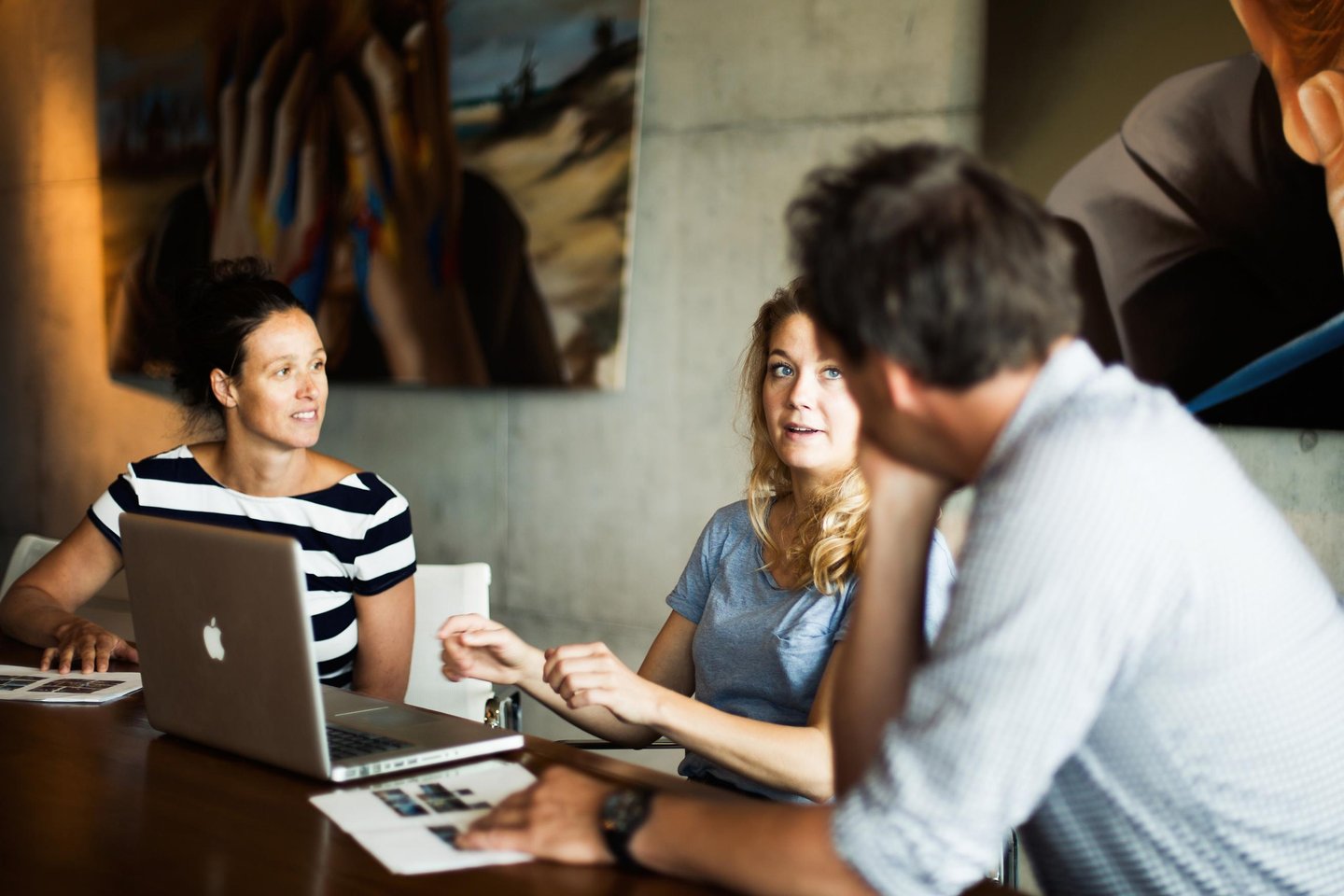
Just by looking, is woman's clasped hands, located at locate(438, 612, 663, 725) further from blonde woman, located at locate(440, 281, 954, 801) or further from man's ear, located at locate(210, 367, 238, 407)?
man's ear, located at locate(210, 367, 238, 407)

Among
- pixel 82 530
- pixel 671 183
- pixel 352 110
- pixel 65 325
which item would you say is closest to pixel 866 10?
pixel 671 183

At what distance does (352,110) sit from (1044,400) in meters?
3.69

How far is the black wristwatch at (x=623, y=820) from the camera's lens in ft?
4.00

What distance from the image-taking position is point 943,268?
983 mm

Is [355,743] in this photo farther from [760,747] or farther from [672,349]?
[672,349]

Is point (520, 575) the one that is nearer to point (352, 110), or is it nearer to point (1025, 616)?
point (352, 110)

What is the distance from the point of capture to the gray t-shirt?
74.5 inches

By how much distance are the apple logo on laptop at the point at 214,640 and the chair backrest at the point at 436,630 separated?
0.97m

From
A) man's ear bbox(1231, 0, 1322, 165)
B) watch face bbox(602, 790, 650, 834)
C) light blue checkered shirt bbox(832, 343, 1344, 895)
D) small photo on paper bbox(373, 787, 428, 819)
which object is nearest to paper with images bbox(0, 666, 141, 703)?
small photo on paper bbox(373, 787, 428, 819)

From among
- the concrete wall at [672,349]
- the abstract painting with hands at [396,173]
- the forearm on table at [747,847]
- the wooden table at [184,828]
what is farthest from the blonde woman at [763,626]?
the abstract painting with hands at [396,173]

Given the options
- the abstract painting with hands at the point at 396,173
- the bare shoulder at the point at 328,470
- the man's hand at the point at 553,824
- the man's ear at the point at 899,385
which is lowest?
the man's hand at the point at 553,824

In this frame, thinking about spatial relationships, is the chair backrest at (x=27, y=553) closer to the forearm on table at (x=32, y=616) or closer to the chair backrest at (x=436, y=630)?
the forearm on table at (x=32, y=616)

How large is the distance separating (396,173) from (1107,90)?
2368mm

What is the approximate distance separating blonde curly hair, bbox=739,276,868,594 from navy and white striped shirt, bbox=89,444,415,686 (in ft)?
2.65
